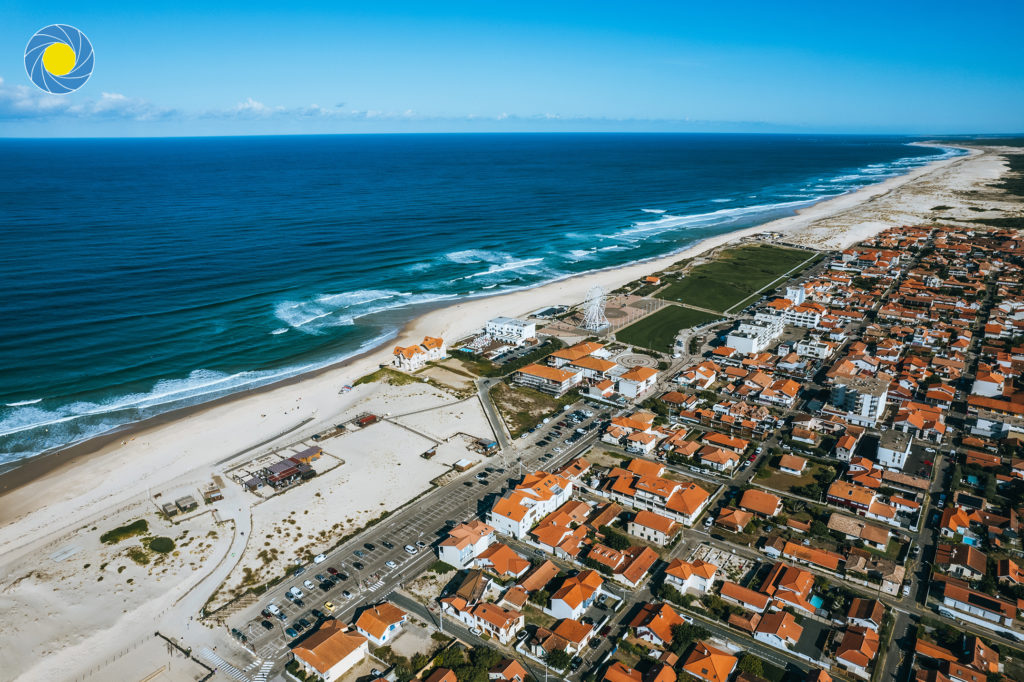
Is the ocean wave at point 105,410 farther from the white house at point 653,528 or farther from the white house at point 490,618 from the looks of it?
the white house at point 653,528

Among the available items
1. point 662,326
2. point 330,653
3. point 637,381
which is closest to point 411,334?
point 637,381

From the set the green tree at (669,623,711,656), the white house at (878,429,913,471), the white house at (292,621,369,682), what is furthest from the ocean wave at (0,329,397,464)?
the white house at (878,429,913,471)

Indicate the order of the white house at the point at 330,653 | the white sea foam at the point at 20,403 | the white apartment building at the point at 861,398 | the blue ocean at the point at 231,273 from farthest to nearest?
the blue ocean at the point at 231,273, the white sea foam at the point at 20,403, the white apartment building at the point at 861,398, the white house at the point at 330,653

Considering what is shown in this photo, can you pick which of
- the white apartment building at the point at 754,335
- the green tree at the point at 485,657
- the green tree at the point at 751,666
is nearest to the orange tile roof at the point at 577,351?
the white apartment building at the point at 754,335

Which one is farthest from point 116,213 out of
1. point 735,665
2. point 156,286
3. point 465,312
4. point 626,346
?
point 735,665

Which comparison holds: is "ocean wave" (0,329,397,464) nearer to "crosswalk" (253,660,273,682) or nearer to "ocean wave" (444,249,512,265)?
"crosswalk" (253,660,273,682)

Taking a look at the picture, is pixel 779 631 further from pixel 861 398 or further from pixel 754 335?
pixel 754 335

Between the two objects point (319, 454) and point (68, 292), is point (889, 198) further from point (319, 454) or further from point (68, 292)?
point (68, 292)
